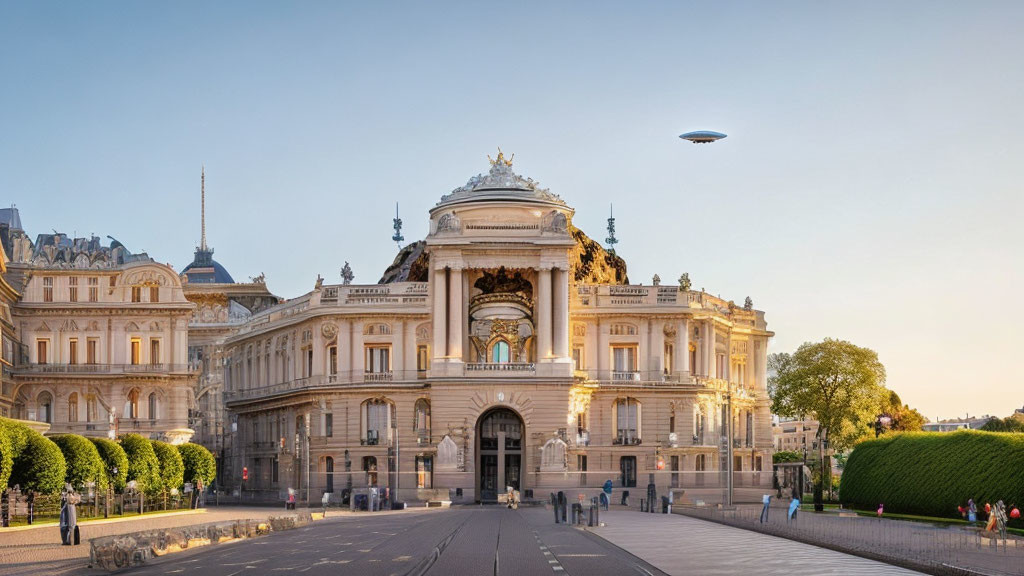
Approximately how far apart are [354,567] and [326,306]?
74.7 m

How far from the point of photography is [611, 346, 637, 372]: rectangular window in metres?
120

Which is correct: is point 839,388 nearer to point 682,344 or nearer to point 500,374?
point 682,344

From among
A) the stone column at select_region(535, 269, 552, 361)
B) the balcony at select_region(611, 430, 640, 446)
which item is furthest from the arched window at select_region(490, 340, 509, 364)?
the balcony at select_region(611, 430, 640, 446)

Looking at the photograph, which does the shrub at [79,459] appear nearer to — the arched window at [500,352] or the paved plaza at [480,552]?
the paved plaza at [480,552]

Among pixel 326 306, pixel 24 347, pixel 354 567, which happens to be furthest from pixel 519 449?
pixel 354 567

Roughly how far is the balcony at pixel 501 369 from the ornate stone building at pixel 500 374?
0.11 meters

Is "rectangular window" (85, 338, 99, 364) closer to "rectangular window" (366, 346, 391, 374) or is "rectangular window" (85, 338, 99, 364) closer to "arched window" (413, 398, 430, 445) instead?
"rectangular window" (366, 346, 391, 374)

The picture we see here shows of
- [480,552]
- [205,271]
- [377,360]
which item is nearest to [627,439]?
[377,360]

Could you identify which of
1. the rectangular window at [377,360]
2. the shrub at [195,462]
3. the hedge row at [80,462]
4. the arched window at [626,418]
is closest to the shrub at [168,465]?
the hedge row at [80,462]

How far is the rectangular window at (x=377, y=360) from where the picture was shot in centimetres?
11819

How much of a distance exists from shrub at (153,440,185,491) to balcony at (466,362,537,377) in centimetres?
2485

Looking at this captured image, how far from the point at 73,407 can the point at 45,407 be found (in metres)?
1.99

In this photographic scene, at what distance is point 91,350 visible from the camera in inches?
4429

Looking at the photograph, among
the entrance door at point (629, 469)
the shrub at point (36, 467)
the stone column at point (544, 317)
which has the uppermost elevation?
the stone column at point (544, 317)
